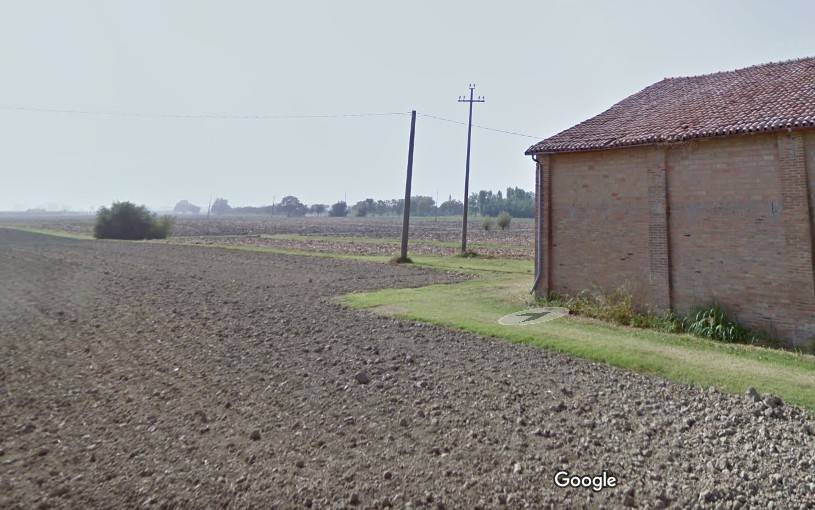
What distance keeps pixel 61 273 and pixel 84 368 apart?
616 inches

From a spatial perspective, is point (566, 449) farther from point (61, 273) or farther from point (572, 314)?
point (61, 273)

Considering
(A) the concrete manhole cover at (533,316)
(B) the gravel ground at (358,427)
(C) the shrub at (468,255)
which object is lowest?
(B) the gravel ground at (358,427)

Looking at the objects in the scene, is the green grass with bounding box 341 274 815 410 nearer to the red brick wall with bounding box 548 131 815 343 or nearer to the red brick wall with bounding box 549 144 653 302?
the red brick wall with bounding box 548 131 815 343

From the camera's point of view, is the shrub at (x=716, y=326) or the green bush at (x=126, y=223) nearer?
the shrub at (x=716, y=326)

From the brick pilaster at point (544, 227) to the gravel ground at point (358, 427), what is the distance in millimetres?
4625

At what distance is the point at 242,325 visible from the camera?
33.9 feet

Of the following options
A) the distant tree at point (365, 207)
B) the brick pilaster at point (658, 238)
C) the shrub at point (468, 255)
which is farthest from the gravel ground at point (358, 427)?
the distant tree at point (365, 207)

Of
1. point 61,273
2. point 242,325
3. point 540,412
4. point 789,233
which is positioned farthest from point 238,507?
point 61,273

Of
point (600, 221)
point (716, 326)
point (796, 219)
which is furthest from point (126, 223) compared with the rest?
point (796, 219)

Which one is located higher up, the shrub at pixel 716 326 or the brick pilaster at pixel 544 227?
the brick pilaster at pixel 544 227

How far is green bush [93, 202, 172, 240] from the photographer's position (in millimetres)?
50156

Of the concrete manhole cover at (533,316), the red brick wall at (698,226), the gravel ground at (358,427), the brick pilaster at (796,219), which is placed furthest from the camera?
the concrete manhole cover at (533,316)

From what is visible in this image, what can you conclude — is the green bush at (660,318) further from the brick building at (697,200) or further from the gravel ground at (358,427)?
the gravel ground at (358,427)

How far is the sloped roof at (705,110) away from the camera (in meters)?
9.55
